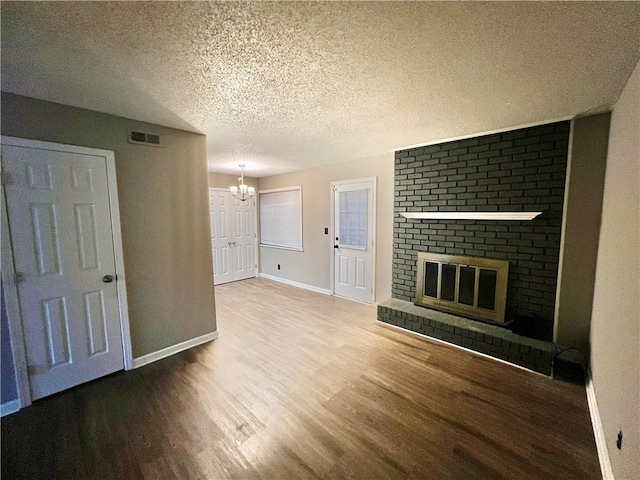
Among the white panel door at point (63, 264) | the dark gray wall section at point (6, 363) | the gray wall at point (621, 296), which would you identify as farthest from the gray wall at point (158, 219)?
the gray wall at point (621, 296)

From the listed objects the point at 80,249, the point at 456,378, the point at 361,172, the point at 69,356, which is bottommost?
the point at 456,378

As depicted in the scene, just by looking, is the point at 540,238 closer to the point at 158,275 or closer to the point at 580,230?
the point at 580,230

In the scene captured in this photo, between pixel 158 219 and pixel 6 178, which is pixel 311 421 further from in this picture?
pixel 6 178

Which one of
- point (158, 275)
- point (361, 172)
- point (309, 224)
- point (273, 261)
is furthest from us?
point (273, 261)

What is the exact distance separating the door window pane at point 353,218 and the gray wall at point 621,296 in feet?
8.88

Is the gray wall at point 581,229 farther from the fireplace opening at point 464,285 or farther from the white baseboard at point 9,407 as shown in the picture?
the white baseboard at point 9,407

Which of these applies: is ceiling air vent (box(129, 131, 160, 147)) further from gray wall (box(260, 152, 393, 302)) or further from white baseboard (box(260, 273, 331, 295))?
white baseboard (box(260, 273, 331, 295))

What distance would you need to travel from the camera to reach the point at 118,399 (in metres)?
2.10

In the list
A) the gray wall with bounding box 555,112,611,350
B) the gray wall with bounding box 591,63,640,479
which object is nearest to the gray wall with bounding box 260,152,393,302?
the gray wall with bounding box 555,112,611,350

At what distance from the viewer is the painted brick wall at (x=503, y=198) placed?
2598 millimetres

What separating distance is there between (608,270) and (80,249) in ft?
13.6

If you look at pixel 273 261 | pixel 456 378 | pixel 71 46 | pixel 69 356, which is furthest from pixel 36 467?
pixel 273 261

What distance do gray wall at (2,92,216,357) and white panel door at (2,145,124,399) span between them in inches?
6.4

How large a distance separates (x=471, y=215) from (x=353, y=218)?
6.16 feet
